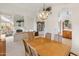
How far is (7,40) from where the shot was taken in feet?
8.13

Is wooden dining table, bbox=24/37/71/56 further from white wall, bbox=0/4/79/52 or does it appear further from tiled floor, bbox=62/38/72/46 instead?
white wall, bbox=0/4/79/52

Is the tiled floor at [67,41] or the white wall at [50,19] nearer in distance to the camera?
the white wall at [50,19]

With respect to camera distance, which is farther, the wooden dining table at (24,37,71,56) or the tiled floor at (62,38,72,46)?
the tiled floor at (62,38,72,46)

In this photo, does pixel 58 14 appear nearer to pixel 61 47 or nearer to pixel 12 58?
pixel 61 47

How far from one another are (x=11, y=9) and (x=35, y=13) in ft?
1.65

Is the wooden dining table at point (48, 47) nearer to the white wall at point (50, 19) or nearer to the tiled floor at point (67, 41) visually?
the tiled floor at point (67, 41)

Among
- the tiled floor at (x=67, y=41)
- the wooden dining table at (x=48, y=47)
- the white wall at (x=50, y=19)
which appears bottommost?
the wooden dining table at (x=48, y=47)

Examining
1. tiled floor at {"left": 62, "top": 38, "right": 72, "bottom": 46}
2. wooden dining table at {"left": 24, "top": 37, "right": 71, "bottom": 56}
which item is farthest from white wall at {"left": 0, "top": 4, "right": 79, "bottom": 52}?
wooden dining table at {"left": 24, "top": 37, "right": 71, "bottom": 56}

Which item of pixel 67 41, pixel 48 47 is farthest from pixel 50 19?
pixel 48 47

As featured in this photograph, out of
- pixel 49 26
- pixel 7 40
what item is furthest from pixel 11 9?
pixel 49 26

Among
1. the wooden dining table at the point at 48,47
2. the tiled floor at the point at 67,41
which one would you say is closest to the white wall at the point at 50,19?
the tiled floor at the point at 67,41

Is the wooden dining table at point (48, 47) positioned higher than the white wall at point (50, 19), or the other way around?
the white wall at point (50, 19)

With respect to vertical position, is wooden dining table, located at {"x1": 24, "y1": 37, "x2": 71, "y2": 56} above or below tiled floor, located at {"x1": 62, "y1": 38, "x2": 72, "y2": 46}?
below

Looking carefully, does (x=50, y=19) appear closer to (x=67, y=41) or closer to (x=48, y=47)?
(x=67, y=41)
